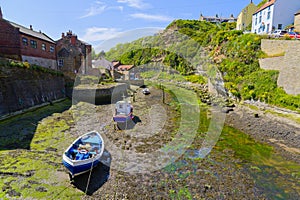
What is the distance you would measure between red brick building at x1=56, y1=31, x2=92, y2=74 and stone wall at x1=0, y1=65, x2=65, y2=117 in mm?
8812

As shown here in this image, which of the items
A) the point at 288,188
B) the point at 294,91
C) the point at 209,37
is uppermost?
the point at 209,37

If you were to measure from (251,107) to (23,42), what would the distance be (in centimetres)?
2890

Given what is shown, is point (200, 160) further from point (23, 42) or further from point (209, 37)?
point (209, 37)

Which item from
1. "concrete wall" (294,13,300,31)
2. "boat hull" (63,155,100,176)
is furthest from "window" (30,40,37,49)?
"concrete wall" (294,13,300,31)

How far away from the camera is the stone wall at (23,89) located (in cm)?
1550

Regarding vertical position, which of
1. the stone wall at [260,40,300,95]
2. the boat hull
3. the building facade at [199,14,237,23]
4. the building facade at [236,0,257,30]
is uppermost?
the building facade at [199,14,237,23]

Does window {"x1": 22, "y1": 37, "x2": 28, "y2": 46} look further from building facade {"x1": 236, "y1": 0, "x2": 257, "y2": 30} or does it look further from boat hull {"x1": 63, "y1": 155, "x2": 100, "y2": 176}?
building facade {"x1": 236, "y1": 0, "x2": 257, "y2": 30}

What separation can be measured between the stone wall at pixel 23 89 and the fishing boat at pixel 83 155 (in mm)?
9204

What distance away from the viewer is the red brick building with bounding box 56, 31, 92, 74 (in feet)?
105

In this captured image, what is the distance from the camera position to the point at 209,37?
53.3 metres

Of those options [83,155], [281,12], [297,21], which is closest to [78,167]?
[83,155]

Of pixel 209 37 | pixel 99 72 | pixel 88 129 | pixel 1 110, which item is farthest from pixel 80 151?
pixel 209 37

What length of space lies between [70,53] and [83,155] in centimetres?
2794

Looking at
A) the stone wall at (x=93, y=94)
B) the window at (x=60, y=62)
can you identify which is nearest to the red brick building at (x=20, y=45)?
the window at (x=60, y=62)
